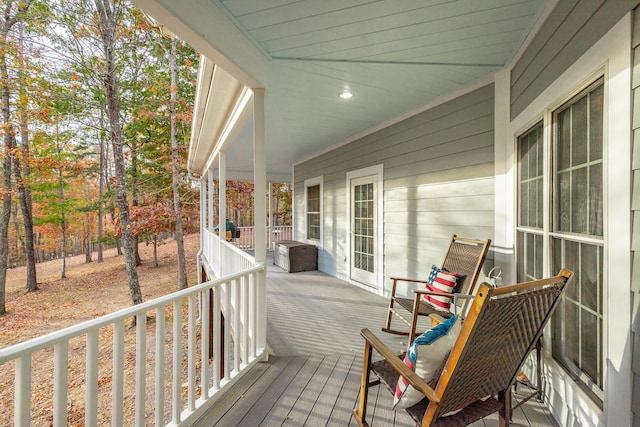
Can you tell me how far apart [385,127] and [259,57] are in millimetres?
2549

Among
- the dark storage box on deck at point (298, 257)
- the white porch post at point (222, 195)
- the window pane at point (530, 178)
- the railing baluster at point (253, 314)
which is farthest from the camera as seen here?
the dark storage box on deck at point (298, 257)

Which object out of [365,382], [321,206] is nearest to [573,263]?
[365,382]

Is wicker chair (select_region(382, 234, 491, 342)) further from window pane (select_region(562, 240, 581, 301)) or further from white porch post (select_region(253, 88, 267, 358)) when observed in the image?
white porch post (select_region(253, 88, 267, 358))

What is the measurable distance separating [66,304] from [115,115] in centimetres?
603

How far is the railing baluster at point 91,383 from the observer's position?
121 cm

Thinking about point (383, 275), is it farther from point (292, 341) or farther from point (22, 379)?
point (22, 379)

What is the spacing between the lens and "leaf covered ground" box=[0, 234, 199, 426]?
493 centimetres

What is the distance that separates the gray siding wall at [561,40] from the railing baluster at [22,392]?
8.93 ft

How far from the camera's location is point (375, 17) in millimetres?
1893

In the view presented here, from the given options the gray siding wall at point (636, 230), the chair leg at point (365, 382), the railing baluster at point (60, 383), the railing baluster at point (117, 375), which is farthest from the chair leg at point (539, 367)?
the railing baluster at point (60, 383)

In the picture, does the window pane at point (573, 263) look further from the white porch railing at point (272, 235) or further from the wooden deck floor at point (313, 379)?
the white porch railing at point (272, 235)

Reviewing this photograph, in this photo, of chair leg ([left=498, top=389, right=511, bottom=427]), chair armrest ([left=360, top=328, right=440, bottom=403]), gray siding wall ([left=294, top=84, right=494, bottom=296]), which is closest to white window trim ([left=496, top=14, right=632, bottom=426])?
chair leg ([left=498, top=389, right=511, bottom=427])

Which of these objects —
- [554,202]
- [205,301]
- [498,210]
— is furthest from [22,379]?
[498,210]

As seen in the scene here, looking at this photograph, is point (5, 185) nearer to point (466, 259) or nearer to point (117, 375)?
point (117, 375)
